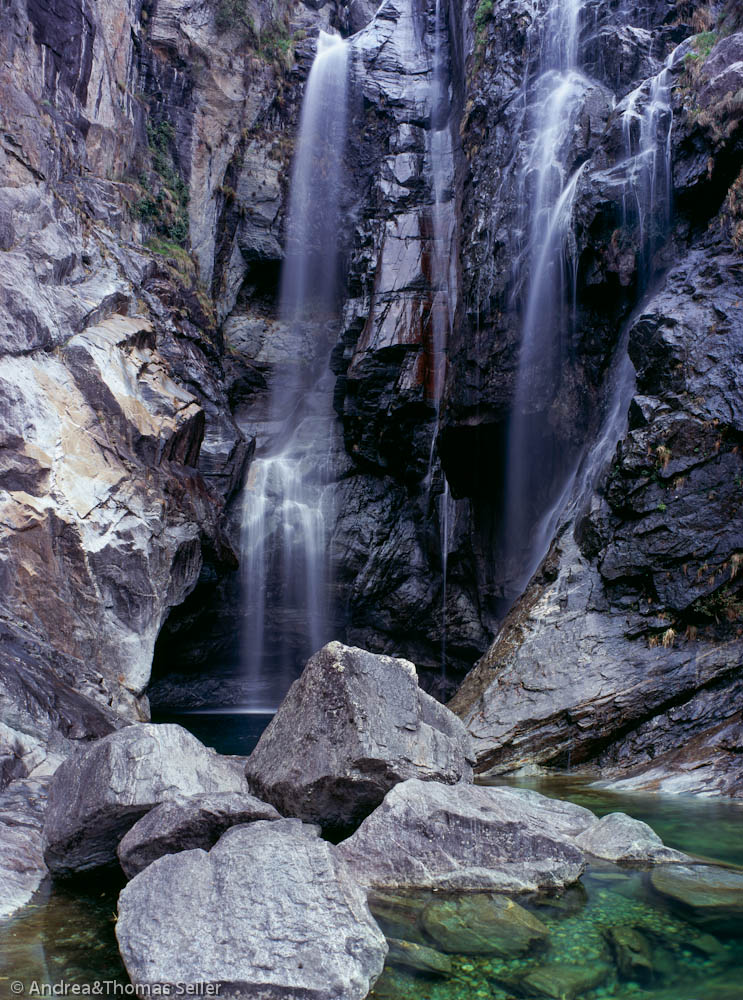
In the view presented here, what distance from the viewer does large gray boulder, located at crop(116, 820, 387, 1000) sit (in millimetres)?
3416

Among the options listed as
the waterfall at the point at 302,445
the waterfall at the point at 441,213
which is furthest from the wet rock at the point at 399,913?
the waterfall at the point at 302,445

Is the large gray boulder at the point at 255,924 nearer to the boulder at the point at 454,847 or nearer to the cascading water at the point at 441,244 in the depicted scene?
the boulder at the point at 454,847

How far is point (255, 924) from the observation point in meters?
3.68

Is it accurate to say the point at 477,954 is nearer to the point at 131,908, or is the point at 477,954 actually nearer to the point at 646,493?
the point at 131,908

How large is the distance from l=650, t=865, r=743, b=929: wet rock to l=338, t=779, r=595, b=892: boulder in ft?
1.98

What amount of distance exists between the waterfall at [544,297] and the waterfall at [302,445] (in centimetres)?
613

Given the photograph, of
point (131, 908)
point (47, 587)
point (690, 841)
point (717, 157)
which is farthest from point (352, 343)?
point (131, 908)

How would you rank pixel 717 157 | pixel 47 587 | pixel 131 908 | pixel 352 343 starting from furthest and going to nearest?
1. pixel 352 343
2. pixel 717 157
3. pixel 47 587
4. pixel 131 908

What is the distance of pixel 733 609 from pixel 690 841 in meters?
4.37

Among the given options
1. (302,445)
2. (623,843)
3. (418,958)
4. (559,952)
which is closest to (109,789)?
(418,958)

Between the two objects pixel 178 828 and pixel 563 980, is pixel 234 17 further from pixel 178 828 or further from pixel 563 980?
pixel 563 980

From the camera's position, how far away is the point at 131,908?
153 inches

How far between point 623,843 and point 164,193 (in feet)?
65.9

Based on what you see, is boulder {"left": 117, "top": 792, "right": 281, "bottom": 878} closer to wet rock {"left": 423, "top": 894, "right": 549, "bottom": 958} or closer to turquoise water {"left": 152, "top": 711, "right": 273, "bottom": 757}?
wet rock {"left": 423, "top": 894, "right": 549, "bottom": 958}
